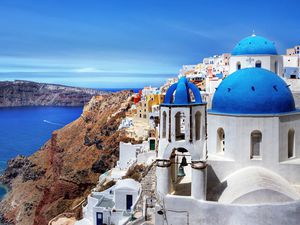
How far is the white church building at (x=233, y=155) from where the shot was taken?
11.7m

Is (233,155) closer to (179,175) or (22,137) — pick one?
(179,175)

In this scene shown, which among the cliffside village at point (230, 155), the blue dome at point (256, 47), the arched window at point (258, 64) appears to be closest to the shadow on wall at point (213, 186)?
the cliffside village at point (230, 155)

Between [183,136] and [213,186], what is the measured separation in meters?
2.13

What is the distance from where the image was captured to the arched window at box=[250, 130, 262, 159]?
1318cm

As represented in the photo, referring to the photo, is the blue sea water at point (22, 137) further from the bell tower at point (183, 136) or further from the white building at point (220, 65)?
the bell tower at point (183, 136)

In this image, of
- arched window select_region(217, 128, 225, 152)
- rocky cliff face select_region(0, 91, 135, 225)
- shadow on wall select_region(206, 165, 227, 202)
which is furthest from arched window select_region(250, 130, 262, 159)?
rocky cliff face select_region(0, 91, 135, 225)

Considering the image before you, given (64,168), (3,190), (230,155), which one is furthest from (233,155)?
(3,190)

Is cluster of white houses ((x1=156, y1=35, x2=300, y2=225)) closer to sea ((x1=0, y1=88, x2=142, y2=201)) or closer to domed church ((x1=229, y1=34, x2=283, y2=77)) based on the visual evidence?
domed church ((x1=229, y1=34, x2=283, y2=77))

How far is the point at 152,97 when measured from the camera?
50.7 m

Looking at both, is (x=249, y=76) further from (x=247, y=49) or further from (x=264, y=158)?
(x=247, y=49)

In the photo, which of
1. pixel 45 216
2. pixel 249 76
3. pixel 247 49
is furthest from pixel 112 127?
pixel 249 76

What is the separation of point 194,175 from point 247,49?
15561mm

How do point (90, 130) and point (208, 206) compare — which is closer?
point (208, 206)

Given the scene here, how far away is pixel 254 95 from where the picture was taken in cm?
1333
